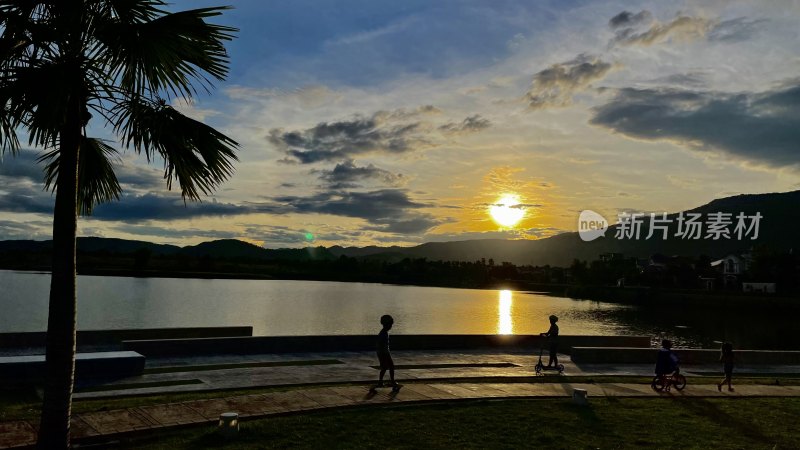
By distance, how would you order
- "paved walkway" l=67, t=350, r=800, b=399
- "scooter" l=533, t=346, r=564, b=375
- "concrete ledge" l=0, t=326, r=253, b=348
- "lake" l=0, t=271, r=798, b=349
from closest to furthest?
"paved walkway" l=67, t=350, r=800, b=399, "scooter" l=533, t=346, r=564, b=375, "concrete ledge" l=0, t=326, r=253, b=348, "lake" l=0, t=271, r=798, b=349

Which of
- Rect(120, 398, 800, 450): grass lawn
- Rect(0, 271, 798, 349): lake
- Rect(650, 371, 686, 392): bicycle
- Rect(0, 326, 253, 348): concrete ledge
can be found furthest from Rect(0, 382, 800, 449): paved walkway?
Rect(0, 271, 798, 349): lake

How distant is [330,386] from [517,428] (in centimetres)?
572

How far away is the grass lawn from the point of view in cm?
1059

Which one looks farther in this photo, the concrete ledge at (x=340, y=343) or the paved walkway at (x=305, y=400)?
the concrete ledge at (x=340, y=343)

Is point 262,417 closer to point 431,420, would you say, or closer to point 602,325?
point 431,420

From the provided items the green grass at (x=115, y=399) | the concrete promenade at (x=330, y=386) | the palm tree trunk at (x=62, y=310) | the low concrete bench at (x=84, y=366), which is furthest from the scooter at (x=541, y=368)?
the palm tree trunk at (x=62, y=310)

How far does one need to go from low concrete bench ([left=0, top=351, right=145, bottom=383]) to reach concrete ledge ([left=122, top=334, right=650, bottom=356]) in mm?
3243

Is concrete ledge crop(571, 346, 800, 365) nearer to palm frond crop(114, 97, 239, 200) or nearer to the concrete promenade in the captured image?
the concrete promenade

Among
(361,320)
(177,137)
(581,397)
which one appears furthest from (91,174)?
(361,320)

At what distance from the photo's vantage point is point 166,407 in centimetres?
1214

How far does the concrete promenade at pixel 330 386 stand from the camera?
37.2 ft

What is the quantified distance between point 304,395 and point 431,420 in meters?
3.21

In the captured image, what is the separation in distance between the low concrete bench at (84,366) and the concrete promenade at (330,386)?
1.64 feet

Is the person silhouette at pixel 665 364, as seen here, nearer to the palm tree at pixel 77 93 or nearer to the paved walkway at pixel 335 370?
the paved walkway at pixel 335 370
